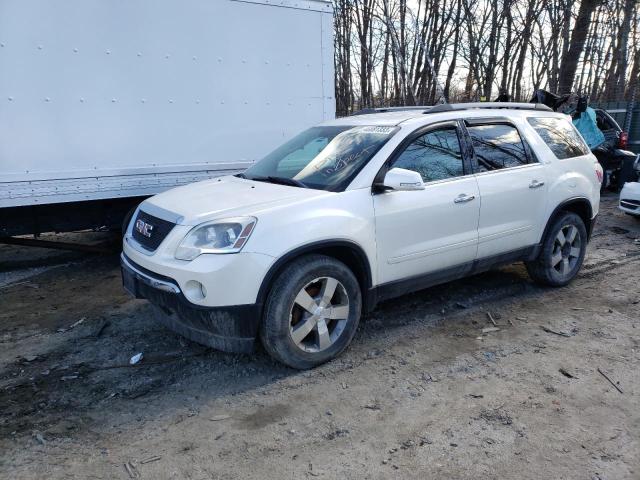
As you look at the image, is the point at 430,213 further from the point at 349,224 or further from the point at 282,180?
the point at 282,180

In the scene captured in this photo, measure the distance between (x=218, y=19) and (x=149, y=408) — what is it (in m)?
4.49

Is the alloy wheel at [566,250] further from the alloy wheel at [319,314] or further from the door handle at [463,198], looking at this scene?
the alloy wheel at [319,314]

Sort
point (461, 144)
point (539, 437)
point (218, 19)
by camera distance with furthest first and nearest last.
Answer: point (218, 19)
point (461, 144)
point (539, 437)

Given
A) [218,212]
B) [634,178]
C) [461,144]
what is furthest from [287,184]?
[634,178]

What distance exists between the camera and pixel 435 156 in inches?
171

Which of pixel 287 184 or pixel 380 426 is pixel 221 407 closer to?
pixel 380 426

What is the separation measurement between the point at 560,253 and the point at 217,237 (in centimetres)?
362

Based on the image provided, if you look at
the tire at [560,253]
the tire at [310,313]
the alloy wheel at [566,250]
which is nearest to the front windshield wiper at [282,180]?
the tire at [310,313]

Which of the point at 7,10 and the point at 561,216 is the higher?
the point at 7,10

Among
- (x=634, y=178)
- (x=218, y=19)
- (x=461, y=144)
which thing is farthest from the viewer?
(x=634, y=178)

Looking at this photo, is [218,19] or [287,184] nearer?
[287,184]

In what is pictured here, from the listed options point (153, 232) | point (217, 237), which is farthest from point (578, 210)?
point (153, 232)

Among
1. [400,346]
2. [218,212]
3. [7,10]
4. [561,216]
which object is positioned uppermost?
[7,10]

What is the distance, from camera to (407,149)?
4164 mm
